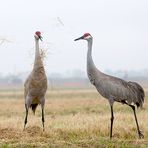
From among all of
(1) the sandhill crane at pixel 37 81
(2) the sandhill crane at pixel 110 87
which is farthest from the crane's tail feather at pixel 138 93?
(1) the sandhill crane at pixel 37 81

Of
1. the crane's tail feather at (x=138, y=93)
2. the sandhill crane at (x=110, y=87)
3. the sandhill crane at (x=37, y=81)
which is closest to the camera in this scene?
the sandhill crane at (x=110, y=87)

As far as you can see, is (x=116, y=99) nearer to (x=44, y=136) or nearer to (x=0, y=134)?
(x=44, y=136)

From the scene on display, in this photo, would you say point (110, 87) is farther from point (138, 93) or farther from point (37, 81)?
point (37, 81)

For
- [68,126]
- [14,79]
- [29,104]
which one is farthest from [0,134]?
[14,79]

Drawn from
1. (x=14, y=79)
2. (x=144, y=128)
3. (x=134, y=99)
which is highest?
(x=134, y=99)

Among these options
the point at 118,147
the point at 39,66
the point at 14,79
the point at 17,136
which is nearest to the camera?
the point at 118,147

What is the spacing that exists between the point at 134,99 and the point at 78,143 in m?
2.45

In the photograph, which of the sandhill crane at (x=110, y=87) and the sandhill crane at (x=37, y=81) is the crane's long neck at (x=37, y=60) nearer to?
the sandhill crane at (x=37, y=81)

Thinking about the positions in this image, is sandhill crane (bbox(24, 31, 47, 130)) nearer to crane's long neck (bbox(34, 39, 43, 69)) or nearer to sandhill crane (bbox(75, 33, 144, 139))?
crane's long neck (bbox(34, 39, 43, 69))

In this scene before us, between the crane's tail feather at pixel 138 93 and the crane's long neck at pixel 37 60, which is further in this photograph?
the crane's long neck at pixel 37 60

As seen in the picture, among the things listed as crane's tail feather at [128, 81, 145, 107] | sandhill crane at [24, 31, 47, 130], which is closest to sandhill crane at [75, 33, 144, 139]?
crane's tail feather at [128, 81, 145, 107]

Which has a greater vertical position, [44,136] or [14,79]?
[44,136]

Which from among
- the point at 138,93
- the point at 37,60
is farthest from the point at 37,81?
the point at 138,93

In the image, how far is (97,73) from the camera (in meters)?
12.6
